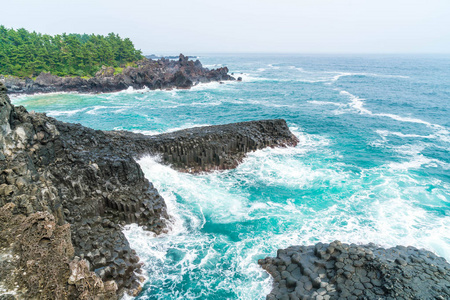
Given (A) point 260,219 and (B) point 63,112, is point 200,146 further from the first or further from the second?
(B) point 63,112

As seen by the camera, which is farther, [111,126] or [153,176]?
[111,126]

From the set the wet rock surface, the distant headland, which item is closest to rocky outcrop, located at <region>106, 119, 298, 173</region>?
the wet rock surface

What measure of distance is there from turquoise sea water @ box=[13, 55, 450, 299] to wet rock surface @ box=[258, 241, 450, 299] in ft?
6.08

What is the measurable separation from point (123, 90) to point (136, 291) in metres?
72.1

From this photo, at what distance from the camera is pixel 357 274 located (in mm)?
13852

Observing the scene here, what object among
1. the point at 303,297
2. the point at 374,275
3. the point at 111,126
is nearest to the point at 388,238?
the point at 374,275

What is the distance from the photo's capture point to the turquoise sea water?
16938mm

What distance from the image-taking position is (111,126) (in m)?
44.0

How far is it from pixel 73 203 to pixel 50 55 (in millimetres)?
86846

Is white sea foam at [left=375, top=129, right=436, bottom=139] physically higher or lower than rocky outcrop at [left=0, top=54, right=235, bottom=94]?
lower

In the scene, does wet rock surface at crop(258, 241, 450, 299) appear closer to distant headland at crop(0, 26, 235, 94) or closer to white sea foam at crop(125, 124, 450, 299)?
Answer: white sea foam at crop(125, 124, 450, 299)

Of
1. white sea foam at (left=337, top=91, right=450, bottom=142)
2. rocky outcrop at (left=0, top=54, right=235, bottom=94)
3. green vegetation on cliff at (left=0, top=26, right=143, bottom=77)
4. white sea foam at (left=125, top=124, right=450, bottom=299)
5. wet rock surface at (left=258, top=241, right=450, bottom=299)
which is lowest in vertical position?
white sea foam at (left=125, top=124, right=450, bottom=299)

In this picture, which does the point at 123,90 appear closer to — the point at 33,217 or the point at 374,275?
the point at 33,217

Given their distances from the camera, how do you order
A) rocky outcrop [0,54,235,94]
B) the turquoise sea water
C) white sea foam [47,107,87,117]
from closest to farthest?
1. the turquoise sea water
2. white sea foam [47,107,87,117]
3. rocky outcrop [0,54,235,94]
